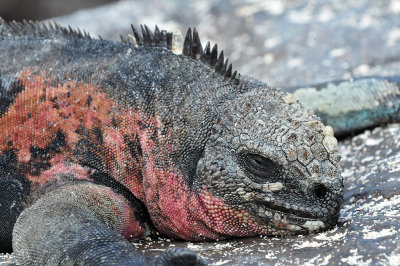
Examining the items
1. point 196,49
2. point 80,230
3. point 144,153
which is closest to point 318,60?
point 196,49

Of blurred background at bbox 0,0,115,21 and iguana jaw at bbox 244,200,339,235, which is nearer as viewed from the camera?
iguana jaw at bbox 244,200,339,235

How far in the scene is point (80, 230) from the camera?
3889mm

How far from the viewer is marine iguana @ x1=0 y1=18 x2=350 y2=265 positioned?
4.08m

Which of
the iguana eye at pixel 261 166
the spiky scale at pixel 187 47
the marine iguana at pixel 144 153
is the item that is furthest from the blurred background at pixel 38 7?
the iguana eye at pixel 261 166

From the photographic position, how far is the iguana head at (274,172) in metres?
4.08

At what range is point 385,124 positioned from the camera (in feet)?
21.9

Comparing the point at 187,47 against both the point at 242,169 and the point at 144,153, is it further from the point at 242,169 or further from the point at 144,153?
the point at 242,169

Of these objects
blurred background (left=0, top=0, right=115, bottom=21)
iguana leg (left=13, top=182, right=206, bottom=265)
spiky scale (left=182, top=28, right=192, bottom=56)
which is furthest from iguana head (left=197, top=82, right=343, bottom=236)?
blurred background (left=0, top=0, right=115, bottom=21)

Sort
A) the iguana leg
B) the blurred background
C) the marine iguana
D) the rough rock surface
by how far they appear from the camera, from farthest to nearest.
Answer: the blurred background → the marine iguana → the rough rock surface → the iguana leg

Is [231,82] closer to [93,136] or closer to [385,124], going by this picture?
[93,136]

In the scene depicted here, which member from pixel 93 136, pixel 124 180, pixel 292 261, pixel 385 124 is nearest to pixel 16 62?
pixel 93 136

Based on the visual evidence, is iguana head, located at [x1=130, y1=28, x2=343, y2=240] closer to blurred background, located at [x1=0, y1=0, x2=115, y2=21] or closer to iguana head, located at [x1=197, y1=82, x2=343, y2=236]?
iguana head, located at [x1=197, y1=82, x2=343, y2=236]

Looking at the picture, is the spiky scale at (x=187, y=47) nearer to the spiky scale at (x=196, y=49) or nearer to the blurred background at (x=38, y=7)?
the spiky scale at (x=196, y=49)

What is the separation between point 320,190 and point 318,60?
18.3 ft
